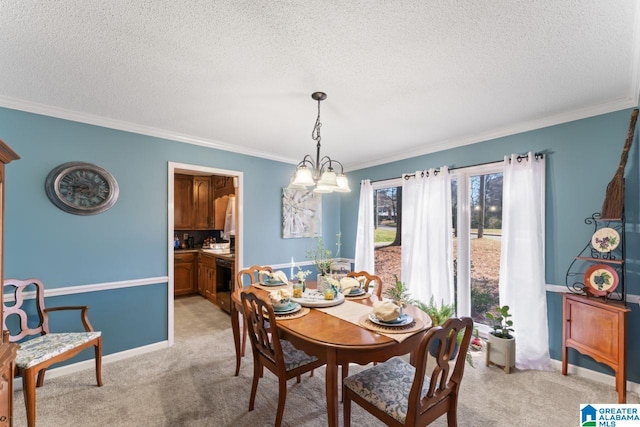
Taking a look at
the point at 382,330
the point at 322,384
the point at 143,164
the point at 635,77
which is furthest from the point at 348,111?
the point at 322,384

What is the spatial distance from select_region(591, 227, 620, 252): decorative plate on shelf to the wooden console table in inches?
17.2

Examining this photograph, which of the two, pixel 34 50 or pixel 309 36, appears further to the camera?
pixel 34 50

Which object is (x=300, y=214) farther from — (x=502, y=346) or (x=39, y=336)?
(x=39, y=336)

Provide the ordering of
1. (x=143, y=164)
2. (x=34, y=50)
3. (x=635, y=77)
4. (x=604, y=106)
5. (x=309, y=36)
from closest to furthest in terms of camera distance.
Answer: (x=309, y=36) < (x=34, y=50) < (x=635, y=77) < (x=604, y=106) < (x=143, y=164)

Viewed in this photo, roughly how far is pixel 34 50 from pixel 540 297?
14.4ft

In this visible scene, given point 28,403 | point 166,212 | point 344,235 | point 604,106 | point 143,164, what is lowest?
point 28,403

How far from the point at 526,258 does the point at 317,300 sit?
2.16 m

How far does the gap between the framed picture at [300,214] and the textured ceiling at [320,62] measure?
59.5 inches

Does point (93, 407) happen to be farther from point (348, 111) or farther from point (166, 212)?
point (348, 111)

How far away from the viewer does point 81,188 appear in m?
2.63

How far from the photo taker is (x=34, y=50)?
1661mm

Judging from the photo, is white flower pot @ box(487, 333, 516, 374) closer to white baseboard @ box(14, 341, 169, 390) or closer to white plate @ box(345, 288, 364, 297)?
white plate @ box(345, 288, 364, 297)

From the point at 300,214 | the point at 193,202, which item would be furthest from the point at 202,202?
the point at 300,214

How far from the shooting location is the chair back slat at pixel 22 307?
222cm
